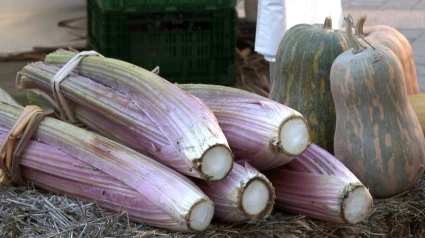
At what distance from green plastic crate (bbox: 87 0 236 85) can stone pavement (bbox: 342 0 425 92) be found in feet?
6.21

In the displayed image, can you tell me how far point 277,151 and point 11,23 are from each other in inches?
202

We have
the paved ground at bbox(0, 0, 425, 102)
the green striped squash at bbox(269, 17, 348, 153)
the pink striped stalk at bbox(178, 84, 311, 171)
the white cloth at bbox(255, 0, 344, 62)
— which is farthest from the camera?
the paved ground at bbox(0, 0, 425, 102)

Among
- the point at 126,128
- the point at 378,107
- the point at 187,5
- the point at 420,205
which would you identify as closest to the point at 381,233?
the point at 420,205

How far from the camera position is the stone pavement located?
648 centimetres

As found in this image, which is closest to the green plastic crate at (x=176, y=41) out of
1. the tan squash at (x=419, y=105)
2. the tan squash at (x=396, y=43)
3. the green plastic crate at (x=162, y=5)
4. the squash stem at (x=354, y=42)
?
the green plastic crate at (x=162, y=5)

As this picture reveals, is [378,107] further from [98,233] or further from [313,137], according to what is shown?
[98,233]

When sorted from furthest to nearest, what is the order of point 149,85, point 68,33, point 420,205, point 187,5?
point 68,33 → point 187,5 → point 420,205 → point 149,85

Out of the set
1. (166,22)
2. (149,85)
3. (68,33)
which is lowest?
(68,33)

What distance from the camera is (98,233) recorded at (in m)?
2.03

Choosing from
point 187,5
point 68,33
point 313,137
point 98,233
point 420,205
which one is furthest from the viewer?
point 68,33

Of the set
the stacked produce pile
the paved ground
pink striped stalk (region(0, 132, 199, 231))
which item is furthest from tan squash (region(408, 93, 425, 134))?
the paved ground

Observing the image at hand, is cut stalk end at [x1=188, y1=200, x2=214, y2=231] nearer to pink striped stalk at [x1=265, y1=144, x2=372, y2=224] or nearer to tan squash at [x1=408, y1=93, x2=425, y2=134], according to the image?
pink striped stalk at [x1=265, y1=144, x2=372, y2=224]

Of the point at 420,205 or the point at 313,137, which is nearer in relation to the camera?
the point at 420,205

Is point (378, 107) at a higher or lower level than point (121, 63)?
lower
